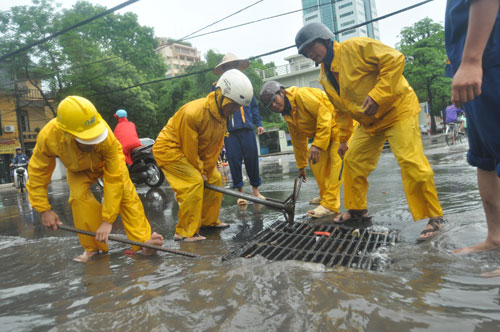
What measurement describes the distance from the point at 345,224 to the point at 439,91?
103ft

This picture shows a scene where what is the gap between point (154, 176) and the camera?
805 centimetres

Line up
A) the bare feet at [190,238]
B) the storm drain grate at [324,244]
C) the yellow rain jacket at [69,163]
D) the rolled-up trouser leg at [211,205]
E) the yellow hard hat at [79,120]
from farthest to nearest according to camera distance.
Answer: the rolled-up trouser leg at [211,205]
the bare feet at [190,238]
the yellow rain jacket at [69,163]
the yellow hard hat at [79,120]
the storm drain grate at [324,244]

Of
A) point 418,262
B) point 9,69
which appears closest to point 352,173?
point 418,262

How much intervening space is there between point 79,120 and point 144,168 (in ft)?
17.4

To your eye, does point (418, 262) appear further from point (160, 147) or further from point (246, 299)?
point (160, 147)

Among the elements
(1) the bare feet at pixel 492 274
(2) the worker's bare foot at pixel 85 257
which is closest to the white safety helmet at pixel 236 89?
(2) the worker's bare foot at pixel 85 257

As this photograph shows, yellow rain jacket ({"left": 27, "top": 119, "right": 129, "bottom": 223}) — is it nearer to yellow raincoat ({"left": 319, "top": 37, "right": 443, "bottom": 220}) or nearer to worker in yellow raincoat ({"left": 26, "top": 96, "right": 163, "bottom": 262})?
worker in yellow raincoat ({"left": 26, "top": 96, "right": 163, "bottom": 262})

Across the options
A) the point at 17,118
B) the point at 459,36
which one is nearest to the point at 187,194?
the point at 459,36

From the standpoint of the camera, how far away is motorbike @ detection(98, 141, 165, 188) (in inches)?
302

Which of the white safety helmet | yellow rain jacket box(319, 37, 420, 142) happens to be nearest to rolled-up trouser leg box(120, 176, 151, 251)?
the white safety helmet

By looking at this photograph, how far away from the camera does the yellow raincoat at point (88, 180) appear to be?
277 centimetres

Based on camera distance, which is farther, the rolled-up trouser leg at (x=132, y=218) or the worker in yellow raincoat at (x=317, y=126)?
the worker in yellow raincoat at (x=317, y=126)

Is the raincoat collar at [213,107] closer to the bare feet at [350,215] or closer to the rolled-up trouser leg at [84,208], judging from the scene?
the rolled-up trouser leg at [84,208]

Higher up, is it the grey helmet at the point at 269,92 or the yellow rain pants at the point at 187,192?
the grey helmet at the point at 269,92
